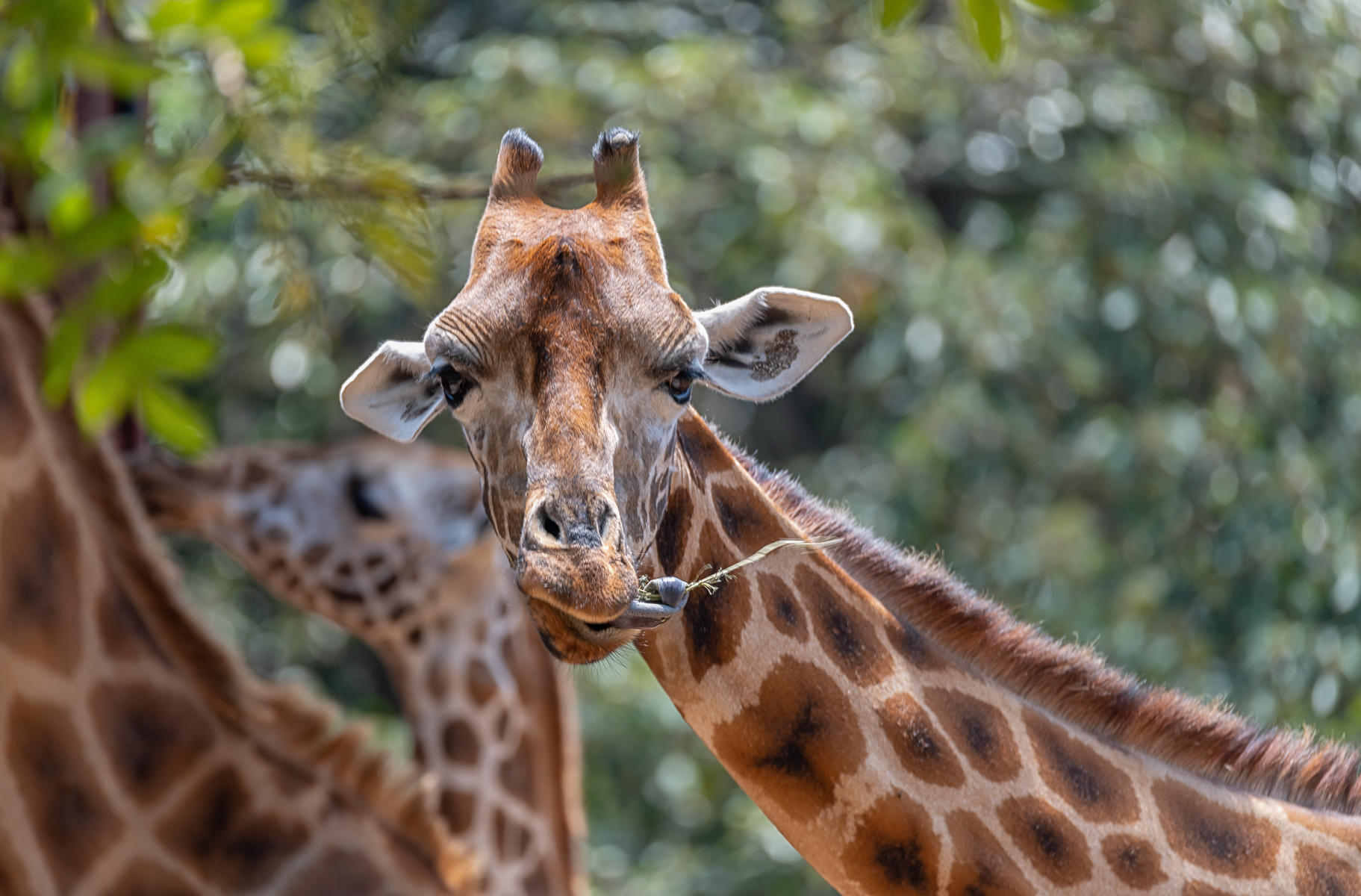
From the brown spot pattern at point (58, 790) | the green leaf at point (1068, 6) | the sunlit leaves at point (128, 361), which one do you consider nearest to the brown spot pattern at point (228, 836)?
the brown spot pattern at point (58, 790)

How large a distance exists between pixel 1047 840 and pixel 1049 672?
266mm

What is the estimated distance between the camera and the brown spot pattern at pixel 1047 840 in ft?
6.63

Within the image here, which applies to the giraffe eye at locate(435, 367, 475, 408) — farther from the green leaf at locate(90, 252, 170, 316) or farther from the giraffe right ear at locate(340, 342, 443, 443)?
the green leaf at locate(90, 252, 170, 316)

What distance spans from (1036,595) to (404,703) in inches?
109

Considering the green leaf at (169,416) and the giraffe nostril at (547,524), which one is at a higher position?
the giraffe nostril at (547,524)

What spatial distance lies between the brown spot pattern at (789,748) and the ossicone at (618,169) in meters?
0.70

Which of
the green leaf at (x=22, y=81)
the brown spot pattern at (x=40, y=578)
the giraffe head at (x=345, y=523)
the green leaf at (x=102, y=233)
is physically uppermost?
the green leaf at (x=22, y=81)

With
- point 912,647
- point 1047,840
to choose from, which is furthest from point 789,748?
point 1047,840

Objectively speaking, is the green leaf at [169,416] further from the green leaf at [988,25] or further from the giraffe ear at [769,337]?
the green leaf at [988,25]

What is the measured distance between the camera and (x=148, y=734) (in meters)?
2.67

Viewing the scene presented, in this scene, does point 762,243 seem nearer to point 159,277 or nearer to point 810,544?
point 810,544

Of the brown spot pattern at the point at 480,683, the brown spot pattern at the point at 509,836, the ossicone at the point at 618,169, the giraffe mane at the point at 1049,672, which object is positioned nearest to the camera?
the ossicone at the point at 618,169

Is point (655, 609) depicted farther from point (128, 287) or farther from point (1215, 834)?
point (1215, 834)

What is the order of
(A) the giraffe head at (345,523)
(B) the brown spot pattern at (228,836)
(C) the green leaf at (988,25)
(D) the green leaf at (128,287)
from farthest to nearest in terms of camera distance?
(A) the giraffe head at (345,523) < (B) the brown spot pattern at (228,836) < (D) the green leaf at (128,287) < (C) the green leaf at (988,25)
